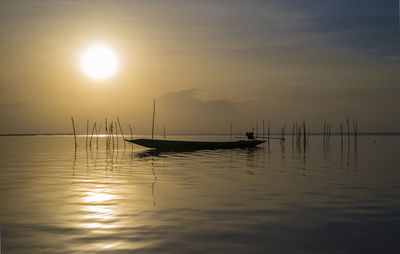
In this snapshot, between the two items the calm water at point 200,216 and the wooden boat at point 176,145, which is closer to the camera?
the calm water at point 200,216

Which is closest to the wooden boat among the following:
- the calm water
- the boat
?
the boat

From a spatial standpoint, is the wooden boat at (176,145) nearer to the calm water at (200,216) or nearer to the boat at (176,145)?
the boat at (176,145)

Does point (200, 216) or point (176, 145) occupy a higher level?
point (176, 145)

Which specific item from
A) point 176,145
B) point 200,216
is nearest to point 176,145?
point 176,145

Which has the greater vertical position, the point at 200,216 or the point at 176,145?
the point at 176,145

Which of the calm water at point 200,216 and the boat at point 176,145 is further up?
the boat at point 176,145

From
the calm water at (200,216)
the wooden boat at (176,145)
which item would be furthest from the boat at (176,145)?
the calm water at (200,216)

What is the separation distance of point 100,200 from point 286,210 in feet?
19.4

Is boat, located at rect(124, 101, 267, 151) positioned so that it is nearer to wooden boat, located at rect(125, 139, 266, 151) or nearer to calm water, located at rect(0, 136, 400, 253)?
wooden boat, located at rect(125, 139, 266, 151)

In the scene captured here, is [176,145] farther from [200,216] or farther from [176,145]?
[200,216]

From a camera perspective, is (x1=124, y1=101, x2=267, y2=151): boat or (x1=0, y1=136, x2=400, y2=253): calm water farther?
(x1=124, y1=101, x2=267, y2=151): boat

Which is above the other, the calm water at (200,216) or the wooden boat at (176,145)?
the wooden boat at (176,145)

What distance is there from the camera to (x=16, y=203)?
1174 centimetres

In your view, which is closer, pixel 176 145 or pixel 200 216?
pixel 200 216
